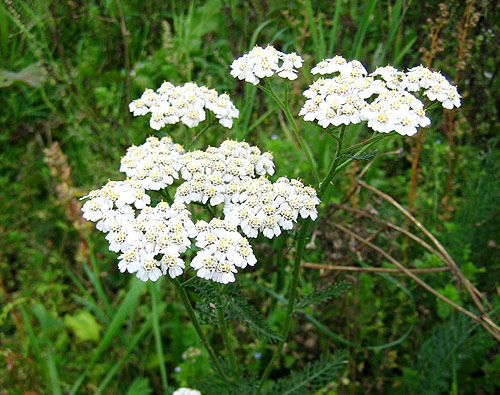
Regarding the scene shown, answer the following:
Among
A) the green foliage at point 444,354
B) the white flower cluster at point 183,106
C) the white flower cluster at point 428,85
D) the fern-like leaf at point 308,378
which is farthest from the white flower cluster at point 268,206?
the green foliage at point 444,354

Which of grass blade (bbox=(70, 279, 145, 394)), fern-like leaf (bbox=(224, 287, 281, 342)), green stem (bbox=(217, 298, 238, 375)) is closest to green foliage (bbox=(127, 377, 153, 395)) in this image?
grass blade (bbox=(70, 279, 145, 394))

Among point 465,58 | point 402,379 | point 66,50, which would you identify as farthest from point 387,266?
point 66,50

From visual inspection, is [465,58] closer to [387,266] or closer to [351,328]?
[387,266]

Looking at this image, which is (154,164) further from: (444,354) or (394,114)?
(444,354)

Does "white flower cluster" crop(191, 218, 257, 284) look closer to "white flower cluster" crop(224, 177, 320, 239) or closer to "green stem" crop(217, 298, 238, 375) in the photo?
"white flower cluster" crop(224, 177, 320, 239)

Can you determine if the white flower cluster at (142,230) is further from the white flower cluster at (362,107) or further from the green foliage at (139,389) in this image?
the green foliage at (139,389)

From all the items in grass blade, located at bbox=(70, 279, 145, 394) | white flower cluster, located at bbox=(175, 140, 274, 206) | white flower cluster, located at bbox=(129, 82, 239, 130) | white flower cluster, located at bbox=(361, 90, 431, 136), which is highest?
white flower cluster, located at bbox=(361, 90, 431, 136)
